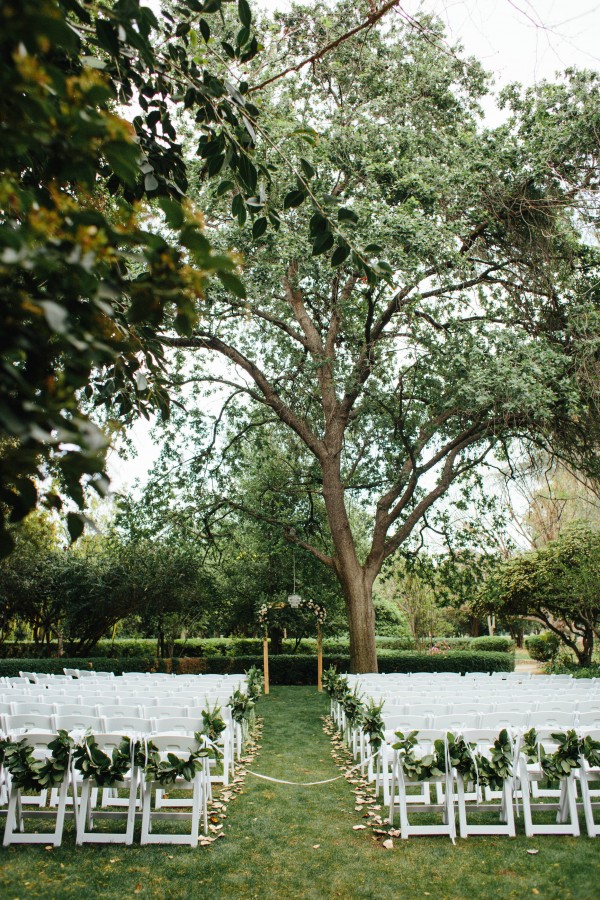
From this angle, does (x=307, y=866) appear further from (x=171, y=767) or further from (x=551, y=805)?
(x=551, y=805)

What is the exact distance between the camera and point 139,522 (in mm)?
15320

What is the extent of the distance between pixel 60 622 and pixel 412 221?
18.6 meters

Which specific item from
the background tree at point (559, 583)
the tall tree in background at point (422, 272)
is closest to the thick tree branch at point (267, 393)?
the tall tree in background at point (422, 272)

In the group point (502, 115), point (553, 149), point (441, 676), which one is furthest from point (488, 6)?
point (441, 676)

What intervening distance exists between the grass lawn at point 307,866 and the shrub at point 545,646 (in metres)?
18.0

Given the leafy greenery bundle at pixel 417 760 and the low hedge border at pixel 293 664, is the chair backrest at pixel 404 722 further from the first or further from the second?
the low hedge border at pixel 293 664

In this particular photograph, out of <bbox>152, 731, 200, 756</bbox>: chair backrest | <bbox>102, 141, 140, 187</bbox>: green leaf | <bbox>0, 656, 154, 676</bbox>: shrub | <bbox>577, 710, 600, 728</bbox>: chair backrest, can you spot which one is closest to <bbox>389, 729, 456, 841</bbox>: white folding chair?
<bbox>577, 710, 600, 728</bbox>: chair backrest

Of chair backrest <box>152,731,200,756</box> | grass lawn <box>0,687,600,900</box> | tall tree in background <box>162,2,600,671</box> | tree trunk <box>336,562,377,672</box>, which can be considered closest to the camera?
grass lawn <box>0,687,600,900</box>

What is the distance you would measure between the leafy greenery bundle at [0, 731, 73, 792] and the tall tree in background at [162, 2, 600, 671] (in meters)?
5.99

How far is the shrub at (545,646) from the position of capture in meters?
24.4

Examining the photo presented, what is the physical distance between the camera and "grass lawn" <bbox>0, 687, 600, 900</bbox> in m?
4.51

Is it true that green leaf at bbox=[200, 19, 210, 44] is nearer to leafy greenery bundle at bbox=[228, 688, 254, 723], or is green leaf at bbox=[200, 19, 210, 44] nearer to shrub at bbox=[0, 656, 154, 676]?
leafy greenery bundle at bbox=[228, 688, 254, 723]

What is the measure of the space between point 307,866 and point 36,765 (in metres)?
2.40

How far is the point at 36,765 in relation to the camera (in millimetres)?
5559
